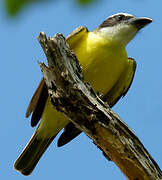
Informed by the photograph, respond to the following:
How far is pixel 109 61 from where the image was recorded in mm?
5543

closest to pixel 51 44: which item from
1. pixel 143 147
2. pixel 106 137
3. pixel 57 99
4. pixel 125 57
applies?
pixel 57 99

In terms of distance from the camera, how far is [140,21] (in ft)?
19.6

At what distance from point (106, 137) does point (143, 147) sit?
0.36 metres

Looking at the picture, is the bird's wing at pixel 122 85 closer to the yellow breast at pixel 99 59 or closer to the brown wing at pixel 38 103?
the yellow breast at pixel 99 59

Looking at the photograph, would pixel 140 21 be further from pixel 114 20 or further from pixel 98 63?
pixel 98 63

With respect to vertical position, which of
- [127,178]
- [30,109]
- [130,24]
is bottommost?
[127,178]

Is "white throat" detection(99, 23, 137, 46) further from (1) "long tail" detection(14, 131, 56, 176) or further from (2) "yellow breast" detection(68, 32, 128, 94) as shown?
(1) "long tail" detection(14, 131, 56, 176)

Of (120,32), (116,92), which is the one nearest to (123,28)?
(120,32)

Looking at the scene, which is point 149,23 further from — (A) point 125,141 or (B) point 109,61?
(A) point 125,141

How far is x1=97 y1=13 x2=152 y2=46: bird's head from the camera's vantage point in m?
5.88

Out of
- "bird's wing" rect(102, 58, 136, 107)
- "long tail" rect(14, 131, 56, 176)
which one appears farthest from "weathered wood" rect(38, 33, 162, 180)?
"long tail" rect(14, 131, 56, 176)

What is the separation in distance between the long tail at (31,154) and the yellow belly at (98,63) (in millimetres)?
355

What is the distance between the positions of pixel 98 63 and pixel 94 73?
15 centimetres

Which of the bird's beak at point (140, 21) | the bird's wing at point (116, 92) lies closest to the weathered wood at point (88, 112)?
the bird's wing at point (116, 92)
